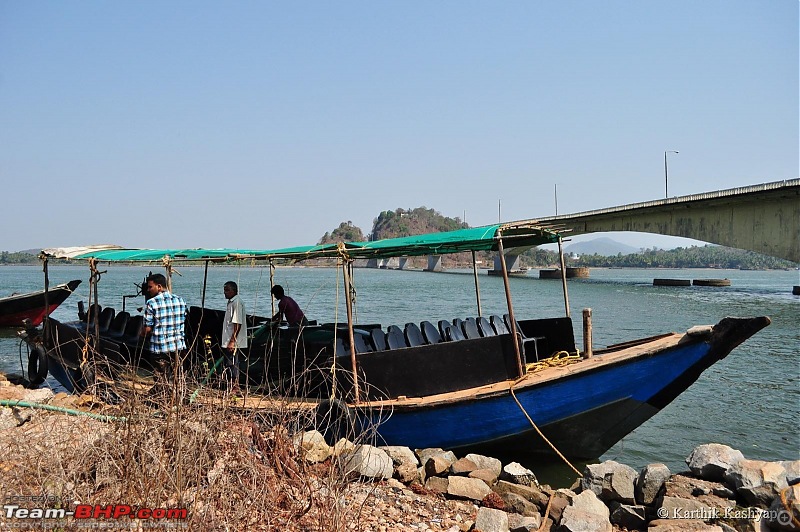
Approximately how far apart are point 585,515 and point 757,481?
1.61m

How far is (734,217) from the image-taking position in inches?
1240

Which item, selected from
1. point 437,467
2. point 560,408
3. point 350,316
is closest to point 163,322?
point 350,316

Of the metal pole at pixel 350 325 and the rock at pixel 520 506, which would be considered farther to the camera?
the metal pole at pixel 350 325

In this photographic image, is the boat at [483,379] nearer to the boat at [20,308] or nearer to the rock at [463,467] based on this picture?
the rock at [463,467]

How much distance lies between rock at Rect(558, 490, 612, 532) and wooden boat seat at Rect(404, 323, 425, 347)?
115 inches

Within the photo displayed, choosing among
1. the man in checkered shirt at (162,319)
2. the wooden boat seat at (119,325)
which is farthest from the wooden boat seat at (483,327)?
the wooden boat seat at (119,325)

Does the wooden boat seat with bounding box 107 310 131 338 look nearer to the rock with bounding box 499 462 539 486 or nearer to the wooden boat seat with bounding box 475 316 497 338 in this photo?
the wooden boat seat with bounding box 475 316 497 338

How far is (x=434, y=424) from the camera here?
734cm

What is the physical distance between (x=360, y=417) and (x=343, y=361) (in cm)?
74

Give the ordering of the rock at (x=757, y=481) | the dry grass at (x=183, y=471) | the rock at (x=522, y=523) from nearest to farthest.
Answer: the dry grass at (x=183, y=471)
the rock at (x=757, y=481)
the rock at (x=522, y=523)

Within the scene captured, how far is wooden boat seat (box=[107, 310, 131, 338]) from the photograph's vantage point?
1151 cm

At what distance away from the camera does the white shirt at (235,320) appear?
8.34m

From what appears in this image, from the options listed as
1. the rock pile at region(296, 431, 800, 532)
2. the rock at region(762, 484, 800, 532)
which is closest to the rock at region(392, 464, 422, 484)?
the rock pile at region(296, 431, 800, 532)

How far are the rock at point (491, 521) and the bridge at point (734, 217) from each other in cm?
1933
